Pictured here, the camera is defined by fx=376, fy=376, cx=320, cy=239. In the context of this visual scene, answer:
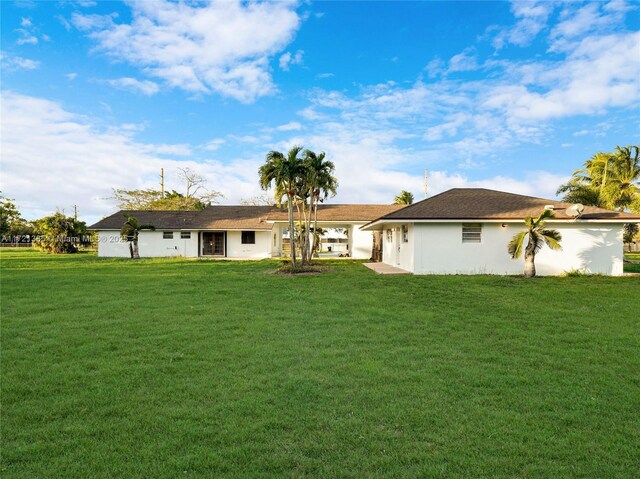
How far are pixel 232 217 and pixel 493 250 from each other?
2000cm

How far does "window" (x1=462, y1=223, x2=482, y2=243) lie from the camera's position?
16.5 m

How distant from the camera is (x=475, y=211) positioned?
16.8m

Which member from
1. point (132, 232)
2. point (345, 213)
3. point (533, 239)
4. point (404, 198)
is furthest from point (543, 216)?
point (404, 198)

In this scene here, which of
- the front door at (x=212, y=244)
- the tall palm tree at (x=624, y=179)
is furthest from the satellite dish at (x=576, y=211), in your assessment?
the front door at (x=212, y=244)

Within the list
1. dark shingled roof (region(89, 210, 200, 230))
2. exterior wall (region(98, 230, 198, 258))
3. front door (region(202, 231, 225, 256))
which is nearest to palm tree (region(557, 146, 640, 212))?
front door (region(202, 231, 225, 256))

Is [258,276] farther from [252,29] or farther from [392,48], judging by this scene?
[392,48]

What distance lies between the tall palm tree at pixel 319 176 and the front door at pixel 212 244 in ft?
36.1

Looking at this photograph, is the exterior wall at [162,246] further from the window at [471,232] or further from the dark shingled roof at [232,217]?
the window at [471,232]

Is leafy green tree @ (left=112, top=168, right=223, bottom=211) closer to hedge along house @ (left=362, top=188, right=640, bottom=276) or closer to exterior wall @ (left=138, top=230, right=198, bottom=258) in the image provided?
exterior wall @ (left=138, top=230, right=198, bottom=258)

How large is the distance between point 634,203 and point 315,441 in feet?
97.4

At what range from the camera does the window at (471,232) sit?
54.1 ft

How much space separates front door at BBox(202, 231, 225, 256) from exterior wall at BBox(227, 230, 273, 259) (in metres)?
0.76

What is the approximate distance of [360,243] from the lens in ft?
96.1

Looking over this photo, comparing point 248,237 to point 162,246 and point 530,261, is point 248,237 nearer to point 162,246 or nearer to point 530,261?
point 162,246
